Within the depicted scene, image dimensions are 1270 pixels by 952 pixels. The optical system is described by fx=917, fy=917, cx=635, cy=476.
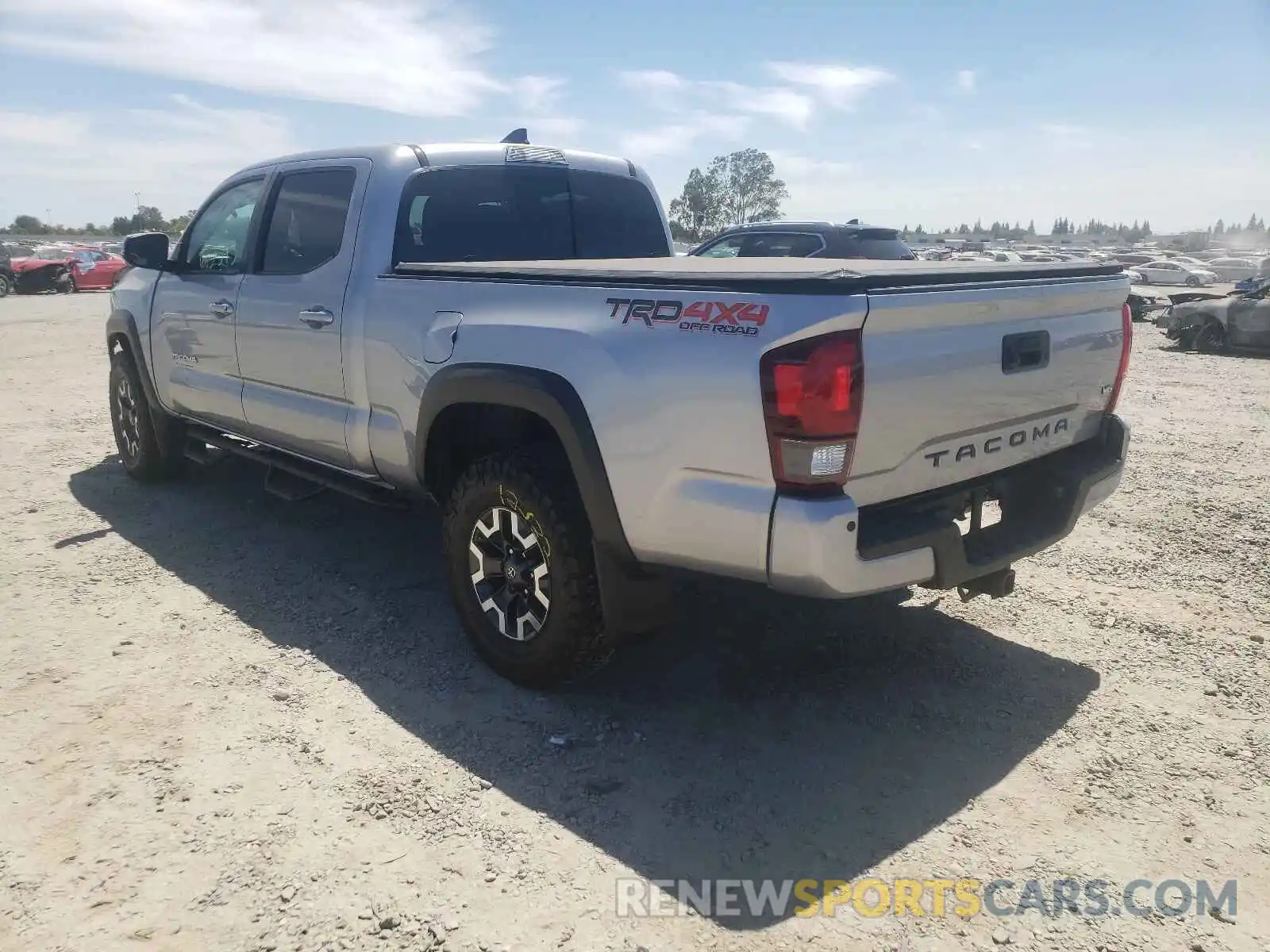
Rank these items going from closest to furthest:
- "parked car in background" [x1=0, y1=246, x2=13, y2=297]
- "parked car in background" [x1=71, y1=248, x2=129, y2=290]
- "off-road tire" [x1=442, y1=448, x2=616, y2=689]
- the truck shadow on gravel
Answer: the truck shadow on gravel
"off-road tire" [x1=442, y1=448, x2=616, y2=689]
"parked car in background" [x1=0, y1=246, x2=13, y2=297]
"parked car in background" [x1=71, y1=248, x2=129, y2=290]

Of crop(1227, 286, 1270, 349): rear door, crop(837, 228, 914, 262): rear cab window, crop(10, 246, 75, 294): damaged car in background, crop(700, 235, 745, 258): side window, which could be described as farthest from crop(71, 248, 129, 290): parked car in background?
crop(1227, 286, 1270, 349): rear door

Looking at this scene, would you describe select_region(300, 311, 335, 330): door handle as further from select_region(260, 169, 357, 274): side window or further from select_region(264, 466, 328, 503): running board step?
select_region(264, 466, 328, 503): running board step

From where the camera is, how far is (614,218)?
4.89 metres

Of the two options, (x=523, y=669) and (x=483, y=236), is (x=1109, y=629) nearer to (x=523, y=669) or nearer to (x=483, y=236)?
(x=523, y=669)

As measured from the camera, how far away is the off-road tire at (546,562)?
315 centimetres

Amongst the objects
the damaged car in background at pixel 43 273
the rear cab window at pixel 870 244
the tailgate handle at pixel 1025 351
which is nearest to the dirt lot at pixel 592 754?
the tailgate handle at pixel 1025 351

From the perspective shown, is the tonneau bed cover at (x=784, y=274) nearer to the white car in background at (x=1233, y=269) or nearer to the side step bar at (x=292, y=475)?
the side step bar at (x=292, y=475)

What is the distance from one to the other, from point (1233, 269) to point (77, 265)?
185ft

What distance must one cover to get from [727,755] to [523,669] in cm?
83

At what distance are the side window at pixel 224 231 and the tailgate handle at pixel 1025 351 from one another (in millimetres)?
3765

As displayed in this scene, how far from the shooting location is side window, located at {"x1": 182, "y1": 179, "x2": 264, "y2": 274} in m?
4.89

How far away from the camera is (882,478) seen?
2686mm

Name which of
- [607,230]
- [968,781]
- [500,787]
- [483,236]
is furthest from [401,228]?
[968,781]

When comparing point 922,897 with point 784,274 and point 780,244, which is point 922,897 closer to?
point 784,274
